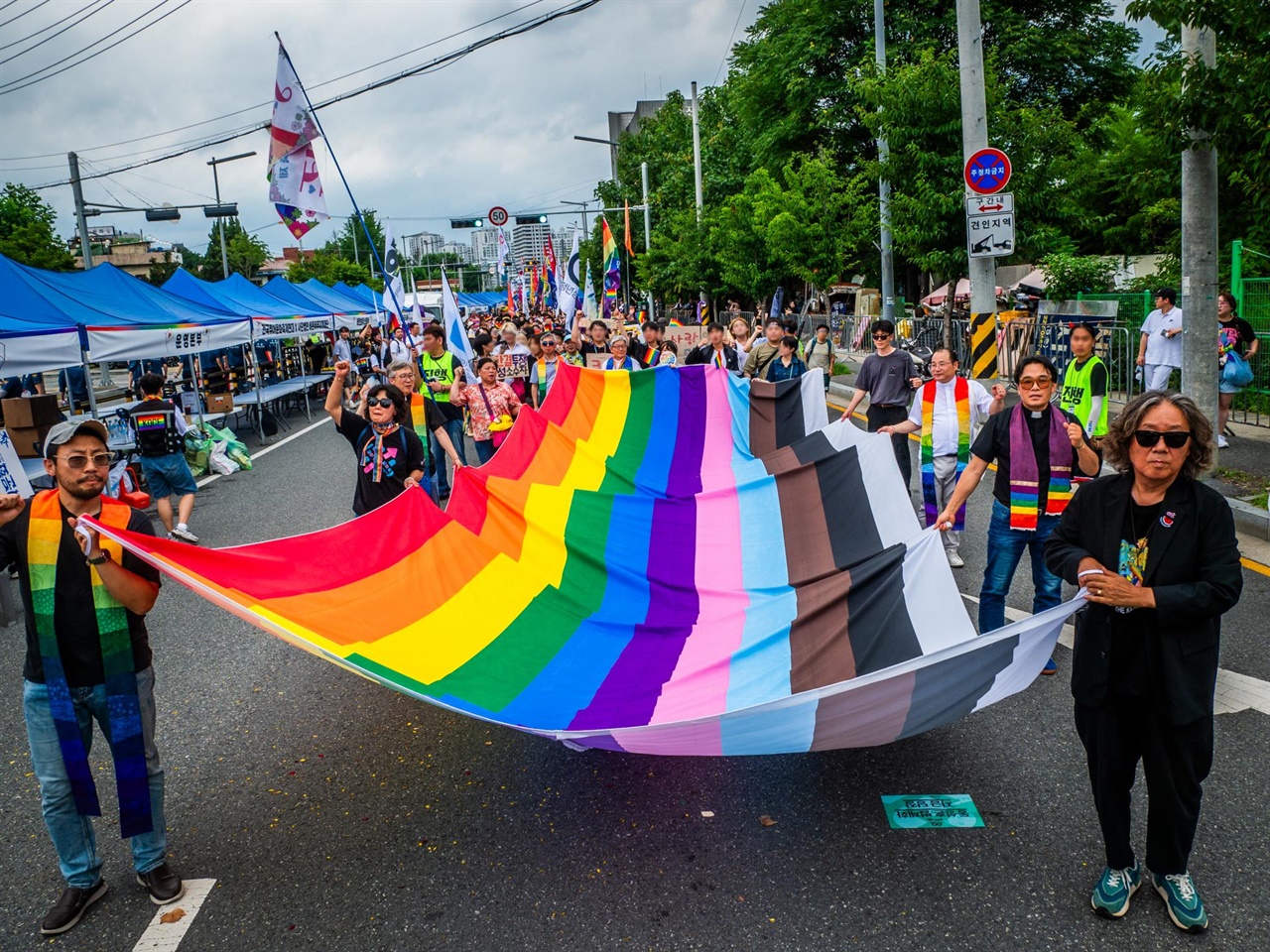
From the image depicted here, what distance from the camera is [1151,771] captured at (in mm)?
3424

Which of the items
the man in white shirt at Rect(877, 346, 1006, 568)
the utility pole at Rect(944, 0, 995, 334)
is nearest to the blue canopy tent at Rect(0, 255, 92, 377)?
the man in white shirt at Rect(877, 346, 1006, 568)

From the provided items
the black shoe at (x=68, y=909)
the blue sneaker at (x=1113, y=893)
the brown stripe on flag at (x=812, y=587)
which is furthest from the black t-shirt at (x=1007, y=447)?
the black shoe at (x=68, y=909)

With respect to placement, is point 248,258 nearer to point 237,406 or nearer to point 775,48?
point 775,48

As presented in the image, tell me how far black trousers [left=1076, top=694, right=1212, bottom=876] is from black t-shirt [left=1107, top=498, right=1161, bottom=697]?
0.23 feet

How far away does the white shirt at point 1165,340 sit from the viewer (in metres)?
12.0

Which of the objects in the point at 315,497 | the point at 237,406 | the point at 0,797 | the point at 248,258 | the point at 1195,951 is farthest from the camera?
the point at 248,258

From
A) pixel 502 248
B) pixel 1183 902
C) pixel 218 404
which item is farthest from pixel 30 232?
pixel 1183 902

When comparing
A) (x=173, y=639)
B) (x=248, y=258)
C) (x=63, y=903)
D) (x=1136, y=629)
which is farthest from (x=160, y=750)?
(x=248, y=258)

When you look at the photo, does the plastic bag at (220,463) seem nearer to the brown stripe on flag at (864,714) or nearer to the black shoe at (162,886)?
the black shoe at (162,886)

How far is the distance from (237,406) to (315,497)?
7962 millimetres

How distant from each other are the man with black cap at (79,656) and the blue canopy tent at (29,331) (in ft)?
28.0

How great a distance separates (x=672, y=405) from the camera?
10.9m

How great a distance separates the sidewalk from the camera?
27.2 ft

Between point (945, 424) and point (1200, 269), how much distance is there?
442 centimetres
